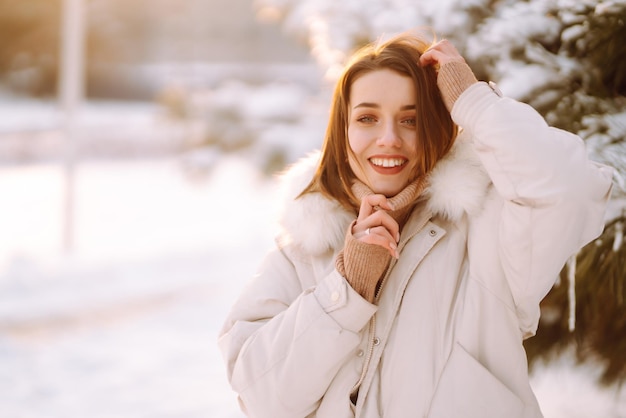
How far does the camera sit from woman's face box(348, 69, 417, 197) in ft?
6.03

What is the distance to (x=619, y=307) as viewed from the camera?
2.55 meters

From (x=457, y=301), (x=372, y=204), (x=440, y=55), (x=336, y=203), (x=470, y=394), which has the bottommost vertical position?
(x=470, y=394)

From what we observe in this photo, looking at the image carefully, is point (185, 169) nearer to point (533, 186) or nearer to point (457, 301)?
point (457, 301)

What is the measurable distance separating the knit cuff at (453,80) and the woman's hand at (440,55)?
15mm

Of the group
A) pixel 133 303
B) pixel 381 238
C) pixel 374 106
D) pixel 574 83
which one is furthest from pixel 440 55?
pixel 133 303

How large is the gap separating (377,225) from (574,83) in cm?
119

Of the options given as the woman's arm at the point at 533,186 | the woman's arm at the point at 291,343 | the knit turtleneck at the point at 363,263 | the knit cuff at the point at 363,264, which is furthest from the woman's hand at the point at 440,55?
the woman's arm at the point at 291,343

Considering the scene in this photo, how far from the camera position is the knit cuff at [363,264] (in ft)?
5.67

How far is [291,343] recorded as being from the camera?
1778 millimetres

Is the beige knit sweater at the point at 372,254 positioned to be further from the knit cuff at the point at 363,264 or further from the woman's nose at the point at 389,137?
the woman's nose at the point at 389,137

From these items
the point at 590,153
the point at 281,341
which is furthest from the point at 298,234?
the point at 590,153

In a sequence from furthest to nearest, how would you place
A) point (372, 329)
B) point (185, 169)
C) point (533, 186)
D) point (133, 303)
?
point (185, 169) < point (133, 303) < point (372, 329) < point (533, 186)

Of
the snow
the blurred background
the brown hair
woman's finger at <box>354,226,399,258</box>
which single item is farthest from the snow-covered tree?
the snow

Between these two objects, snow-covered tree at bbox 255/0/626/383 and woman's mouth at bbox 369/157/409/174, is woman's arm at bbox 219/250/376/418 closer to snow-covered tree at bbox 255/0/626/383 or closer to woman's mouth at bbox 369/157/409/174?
woman's mouth at bbox 369/157/409/174
